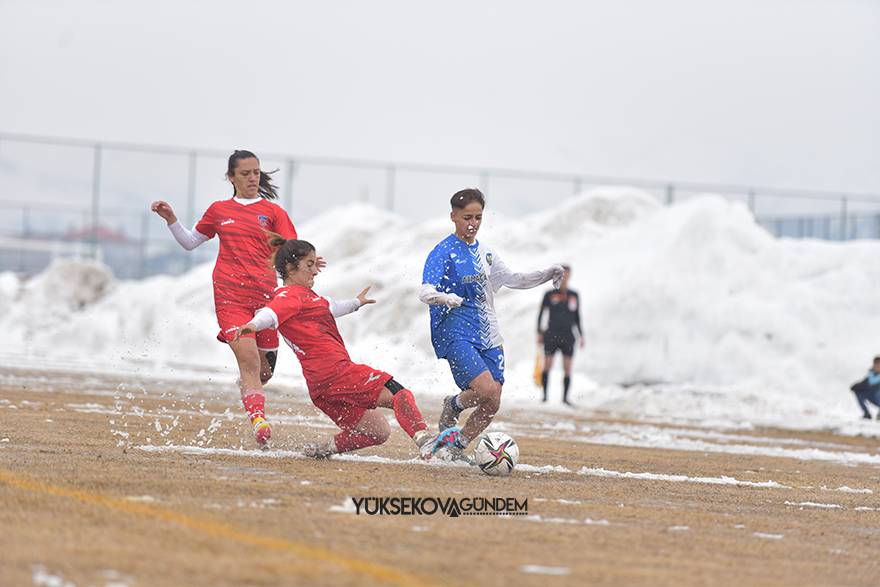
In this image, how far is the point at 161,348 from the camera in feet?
111

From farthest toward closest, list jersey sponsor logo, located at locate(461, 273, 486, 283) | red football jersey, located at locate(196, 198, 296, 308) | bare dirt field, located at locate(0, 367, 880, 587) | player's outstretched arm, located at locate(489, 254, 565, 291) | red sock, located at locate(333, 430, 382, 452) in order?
red football jersey, located at locate(196, 198, 296, 308) < player's outstretched arm, located at locate(489, 254, 565, 291) < jersey sponsor logo, located at locate(461, 273, 486, 283) < red sock, located at locate(333, 430, 382, 452) < bare dirt field, located at locate(0, 367, 880, 587)

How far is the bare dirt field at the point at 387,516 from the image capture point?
16.9 ft

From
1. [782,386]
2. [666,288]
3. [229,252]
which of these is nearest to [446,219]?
[666,288]

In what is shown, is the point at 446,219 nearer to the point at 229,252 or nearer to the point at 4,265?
the point at 4,265

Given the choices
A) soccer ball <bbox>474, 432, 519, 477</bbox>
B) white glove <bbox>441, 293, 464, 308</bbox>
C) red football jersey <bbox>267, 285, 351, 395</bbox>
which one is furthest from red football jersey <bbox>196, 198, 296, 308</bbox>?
soccer ball <bbox>474, 432, 519, 477</bbox>

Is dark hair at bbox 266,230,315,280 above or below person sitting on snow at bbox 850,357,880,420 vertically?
above

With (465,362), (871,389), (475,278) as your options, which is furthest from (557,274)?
(871,389)

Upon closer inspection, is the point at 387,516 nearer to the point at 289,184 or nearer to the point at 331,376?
the point at 331,376

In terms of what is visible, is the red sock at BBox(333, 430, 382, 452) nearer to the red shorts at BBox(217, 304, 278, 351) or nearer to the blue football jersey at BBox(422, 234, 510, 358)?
the blue football jersey at BBox(422, 234, 510, 358)

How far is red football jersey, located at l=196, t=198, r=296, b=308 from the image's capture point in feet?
33.8

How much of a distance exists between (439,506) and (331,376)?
237cm

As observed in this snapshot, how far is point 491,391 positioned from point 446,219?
100ft

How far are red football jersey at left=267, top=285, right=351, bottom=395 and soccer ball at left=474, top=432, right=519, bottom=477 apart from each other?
39.6 inches

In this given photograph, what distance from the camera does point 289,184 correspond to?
41156mm
